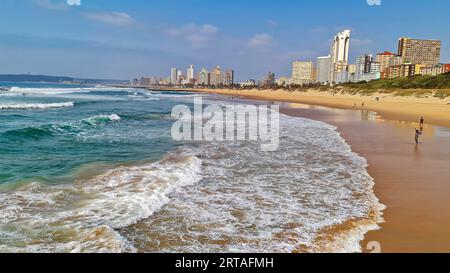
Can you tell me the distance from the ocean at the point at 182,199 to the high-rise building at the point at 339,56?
17952cm

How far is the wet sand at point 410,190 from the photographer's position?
508cm

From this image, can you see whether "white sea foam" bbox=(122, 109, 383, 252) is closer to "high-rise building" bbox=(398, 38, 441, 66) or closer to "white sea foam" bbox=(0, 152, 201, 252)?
"white sea foam" bbox=(0, 152, 201, 252)

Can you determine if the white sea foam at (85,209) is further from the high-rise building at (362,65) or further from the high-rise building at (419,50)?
the high-rise building at (419,50)

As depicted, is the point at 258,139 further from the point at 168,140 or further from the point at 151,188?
the point at 151,188

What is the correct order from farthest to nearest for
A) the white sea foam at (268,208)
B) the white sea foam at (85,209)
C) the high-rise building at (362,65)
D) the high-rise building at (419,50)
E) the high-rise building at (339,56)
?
the high-rise building at (339,56) < the high-rise building at (362,65) < the high-rise building at (419,50) < the white sea foam at (268,208) < the white sea foam at (85,209)

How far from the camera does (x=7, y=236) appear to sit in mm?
5074

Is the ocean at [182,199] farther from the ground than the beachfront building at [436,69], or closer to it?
closer to it

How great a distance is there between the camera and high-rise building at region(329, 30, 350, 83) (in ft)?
585

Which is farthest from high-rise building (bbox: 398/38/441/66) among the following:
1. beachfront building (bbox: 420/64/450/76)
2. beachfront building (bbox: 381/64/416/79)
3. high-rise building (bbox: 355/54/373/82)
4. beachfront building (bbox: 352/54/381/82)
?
beachfront building (bbox: 420/64/450/76)

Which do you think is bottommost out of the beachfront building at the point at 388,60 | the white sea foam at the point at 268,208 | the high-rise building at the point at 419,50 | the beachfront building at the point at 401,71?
the white sea foam at the point at 268,208

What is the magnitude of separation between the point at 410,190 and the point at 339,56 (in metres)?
194

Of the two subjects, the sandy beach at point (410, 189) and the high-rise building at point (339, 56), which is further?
the high-rise building at point (339, 56)


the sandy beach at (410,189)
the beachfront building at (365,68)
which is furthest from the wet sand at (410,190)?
the beachfront building at (365,68)

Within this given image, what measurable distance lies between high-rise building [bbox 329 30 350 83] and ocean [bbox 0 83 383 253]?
589ft
